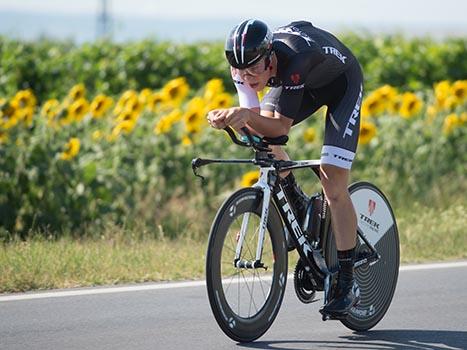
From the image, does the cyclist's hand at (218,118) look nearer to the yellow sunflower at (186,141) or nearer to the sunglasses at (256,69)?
the sunglasses at (256,69)

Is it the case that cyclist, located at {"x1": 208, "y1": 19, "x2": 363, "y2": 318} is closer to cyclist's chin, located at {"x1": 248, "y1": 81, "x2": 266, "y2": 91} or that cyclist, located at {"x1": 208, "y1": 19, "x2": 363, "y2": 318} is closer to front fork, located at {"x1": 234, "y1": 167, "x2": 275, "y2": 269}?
cyclist's chin, located at {"x1": 248, "y1": 81, "x2": 266, "y2": 91}

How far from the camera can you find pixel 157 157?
1257 cm

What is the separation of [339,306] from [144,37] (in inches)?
517

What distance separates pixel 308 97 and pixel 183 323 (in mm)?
1551

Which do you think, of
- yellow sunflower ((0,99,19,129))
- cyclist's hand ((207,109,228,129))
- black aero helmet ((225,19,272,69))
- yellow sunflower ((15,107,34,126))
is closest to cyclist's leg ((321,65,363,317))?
black aero helmet ((225,19,272,69))

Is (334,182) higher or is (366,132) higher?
(334,182)

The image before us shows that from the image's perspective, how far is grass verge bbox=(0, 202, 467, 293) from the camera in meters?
9.16

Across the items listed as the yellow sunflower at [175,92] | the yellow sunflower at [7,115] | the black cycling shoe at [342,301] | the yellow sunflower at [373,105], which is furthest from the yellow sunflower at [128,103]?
the black cycling shoe at [342,301]

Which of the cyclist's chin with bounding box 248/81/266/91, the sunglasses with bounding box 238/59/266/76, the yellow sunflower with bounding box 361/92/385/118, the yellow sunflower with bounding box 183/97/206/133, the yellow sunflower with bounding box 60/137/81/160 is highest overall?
the sunglasses with bounding box 238/59/266/76

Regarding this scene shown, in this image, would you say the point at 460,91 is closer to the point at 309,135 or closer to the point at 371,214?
the point at 309,135

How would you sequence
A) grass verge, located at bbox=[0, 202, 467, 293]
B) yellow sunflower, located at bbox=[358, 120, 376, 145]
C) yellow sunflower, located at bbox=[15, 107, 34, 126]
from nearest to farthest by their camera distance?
grass verge, located at bbox=[0, 202, 467, 293]
yellow sunflower, located at bbox=[15, 107, 34, 126]
yellow sunflower, located at bbox=[358, 120, 376, 145]

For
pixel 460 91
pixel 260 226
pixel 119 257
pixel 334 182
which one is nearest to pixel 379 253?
pixel 334 182

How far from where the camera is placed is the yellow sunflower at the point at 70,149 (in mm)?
11773

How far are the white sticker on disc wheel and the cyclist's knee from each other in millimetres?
518
